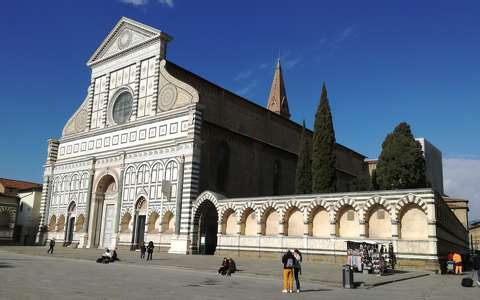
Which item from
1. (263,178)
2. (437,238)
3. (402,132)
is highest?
(402,132)

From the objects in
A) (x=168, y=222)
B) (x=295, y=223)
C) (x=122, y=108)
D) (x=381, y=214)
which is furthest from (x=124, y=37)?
(x=381, y=214)

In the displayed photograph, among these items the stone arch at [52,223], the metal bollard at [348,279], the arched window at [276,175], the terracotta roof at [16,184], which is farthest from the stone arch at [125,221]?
the terracotta roof at [16,184]

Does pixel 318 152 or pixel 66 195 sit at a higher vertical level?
pixel 318 152

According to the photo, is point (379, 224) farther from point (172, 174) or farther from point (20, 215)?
point (20, 215)

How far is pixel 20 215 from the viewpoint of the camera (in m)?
54.7

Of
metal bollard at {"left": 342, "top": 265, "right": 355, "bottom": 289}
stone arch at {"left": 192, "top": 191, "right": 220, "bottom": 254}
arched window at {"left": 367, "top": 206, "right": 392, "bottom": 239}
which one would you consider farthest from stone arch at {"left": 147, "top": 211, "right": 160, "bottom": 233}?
metal bollard at {"left": 342, "top": 265, "right": 355, "bottom": 289}

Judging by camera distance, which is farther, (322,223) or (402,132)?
(402,132)

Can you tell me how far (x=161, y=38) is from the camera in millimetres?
39125

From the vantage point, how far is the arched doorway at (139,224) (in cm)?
3753

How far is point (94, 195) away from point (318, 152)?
21.6m

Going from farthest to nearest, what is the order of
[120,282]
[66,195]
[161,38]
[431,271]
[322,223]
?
[66,195] < [161,38] < [322,223] < [431,271] < [120,282]

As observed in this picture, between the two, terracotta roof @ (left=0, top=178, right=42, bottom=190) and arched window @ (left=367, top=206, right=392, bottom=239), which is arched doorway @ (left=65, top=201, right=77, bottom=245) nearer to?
terracotta roof @ (left=0, top=178, right=42, bottom=190)

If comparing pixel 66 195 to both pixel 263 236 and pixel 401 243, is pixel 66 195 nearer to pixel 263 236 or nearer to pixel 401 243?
pixel 263 236

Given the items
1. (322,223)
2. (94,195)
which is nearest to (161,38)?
(94,195)
